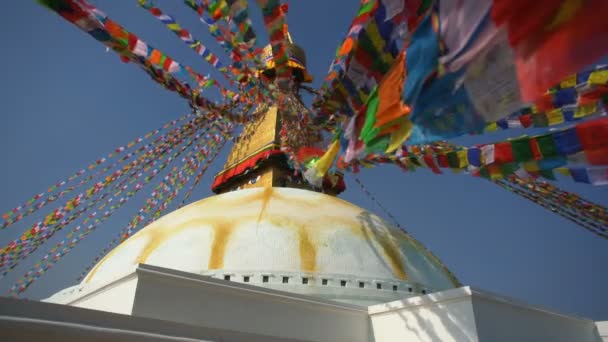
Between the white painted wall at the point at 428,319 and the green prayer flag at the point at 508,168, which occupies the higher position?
the green prayer flag at the point at 508,168

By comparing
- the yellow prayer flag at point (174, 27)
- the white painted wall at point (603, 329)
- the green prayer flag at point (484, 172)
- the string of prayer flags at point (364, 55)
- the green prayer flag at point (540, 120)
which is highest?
the yellow prayer flag at point (174, 27)

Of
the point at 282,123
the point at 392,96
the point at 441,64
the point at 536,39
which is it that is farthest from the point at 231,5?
the point at 536,39

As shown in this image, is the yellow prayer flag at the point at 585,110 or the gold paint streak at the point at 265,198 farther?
the gold paint streak at the point at 265,198

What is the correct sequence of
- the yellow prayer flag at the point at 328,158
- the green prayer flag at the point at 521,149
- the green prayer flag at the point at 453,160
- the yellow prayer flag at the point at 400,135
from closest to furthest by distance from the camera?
the yellow prayer flag at the point at 400,135 < the green prayer flag at the point at 521,149 < the yellow prayer flag at the point at 328,158 < the green prayer flag at the point at 453,160

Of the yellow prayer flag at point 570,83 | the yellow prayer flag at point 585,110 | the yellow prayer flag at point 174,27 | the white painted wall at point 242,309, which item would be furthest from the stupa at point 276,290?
the yellow prayer flag at point 174,27

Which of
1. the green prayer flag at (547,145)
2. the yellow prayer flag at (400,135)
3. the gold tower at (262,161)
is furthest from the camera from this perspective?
the gold tower at (262,161)

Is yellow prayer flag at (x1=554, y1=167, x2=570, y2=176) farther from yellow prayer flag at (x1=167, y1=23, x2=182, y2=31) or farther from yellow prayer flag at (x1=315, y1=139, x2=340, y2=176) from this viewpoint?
yellow prayer flag at (x1=167, y1=23, x2=182, y2=31)

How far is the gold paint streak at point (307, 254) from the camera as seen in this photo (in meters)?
4.55

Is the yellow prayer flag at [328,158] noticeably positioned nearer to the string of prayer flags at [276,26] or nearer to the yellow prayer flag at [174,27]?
the string of prayer flags at [276,26]

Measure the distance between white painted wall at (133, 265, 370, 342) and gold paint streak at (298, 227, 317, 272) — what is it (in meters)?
0.52

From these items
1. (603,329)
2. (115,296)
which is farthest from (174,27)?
(603,329)

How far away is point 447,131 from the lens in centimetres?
222

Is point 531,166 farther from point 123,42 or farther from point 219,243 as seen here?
point 123,42

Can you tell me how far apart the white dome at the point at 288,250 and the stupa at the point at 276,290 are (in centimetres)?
2
